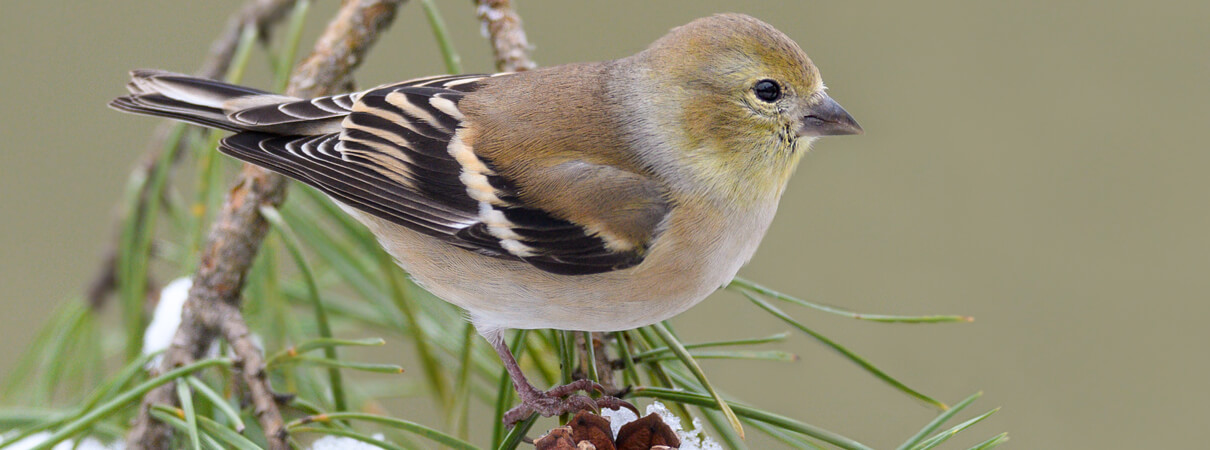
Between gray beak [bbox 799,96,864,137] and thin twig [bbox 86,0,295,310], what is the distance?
117cm

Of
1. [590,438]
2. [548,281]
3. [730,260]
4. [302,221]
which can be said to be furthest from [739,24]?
[302,221]

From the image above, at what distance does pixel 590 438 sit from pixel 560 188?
0.62m

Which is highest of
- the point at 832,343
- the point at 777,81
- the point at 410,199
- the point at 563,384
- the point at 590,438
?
the point at 777,81

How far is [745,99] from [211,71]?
122cm

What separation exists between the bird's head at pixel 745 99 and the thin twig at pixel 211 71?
3.01ft

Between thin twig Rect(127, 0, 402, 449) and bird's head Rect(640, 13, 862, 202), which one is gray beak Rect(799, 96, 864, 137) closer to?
bird's head Rect(640, 13, 862, 202)

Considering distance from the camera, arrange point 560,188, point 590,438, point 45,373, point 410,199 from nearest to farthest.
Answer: point 590,438 → point 560,188 → point 410,199 → point 45,373

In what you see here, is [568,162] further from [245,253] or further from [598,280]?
[245,253]

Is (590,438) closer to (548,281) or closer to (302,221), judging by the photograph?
(548,281)

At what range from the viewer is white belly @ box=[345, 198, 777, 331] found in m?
1.66

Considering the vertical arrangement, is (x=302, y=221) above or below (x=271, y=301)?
above

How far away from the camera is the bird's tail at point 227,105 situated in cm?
189

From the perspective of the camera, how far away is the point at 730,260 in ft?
5.93

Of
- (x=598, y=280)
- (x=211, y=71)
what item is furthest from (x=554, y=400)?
(x=211, y=71)
